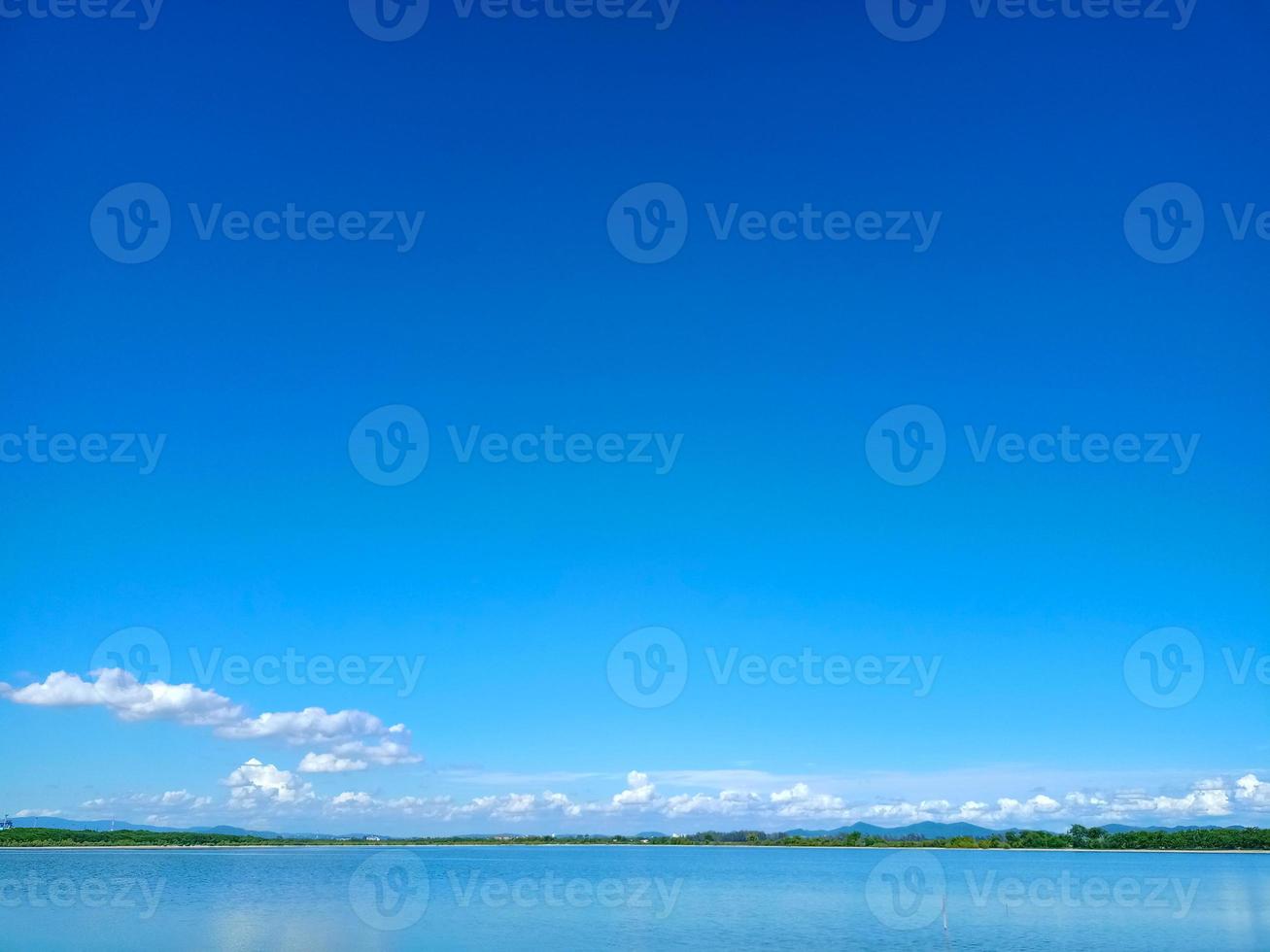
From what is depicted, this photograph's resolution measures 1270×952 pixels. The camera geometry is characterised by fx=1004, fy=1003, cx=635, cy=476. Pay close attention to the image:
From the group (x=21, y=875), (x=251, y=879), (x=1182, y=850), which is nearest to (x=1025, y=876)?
(x=251, y=879)

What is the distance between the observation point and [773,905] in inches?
1807

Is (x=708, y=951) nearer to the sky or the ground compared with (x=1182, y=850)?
nearer to the sky

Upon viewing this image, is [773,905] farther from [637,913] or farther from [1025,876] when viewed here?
[1025,876]

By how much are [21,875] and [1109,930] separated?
68.5 meters

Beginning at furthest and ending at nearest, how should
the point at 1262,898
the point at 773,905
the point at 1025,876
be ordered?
the point at 1025,876 → the point at 1262,898 → the point at 773,905
